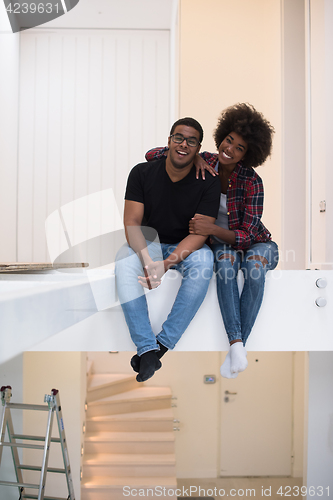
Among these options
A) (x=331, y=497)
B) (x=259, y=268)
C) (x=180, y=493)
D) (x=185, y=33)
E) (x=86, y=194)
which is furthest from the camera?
(x=180, y=493)

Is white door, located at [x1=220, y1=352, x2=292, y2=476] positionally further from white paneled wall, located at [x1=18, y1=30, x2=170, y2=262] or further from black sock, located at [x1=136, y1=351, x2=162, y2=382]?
black sock, located at [x1=136, y1=351, x2=162, y2=382]

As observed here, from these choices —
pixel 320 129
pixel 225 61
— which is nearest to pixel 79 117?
pixel 225 61

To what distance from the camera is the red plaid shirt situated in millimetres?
1632

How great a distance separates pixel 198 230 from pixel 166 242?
17cm

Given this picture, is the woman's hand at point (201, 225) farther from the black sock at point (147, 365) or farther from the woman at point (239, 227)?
the black sock at point (147, 365)

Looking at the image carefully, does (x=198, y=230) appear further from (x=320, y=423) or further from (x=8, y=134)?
(x=8, y=134)

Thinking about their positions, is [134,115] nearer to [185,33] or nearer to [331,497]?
[185,33]

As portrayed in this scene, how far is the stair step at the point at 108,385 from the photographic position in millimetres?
4242

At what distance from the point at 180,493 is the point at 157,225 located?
410cm

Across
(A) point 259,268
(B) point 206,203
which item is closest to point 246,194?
(B) point 206,203

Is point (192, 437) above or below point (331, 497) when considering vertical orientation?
below

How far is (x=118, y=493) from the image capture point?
3.72 m

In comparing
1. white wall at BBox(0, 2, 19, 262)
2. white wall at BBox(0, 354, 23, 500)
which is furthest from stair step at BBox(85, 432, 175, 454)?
white wall at BBox(0, 2, 19, 262)

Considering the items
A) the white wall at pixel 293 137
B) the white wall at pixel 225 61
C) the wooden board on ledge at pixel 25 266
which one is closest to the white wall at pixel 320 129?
the white wall at pixel 293 137
